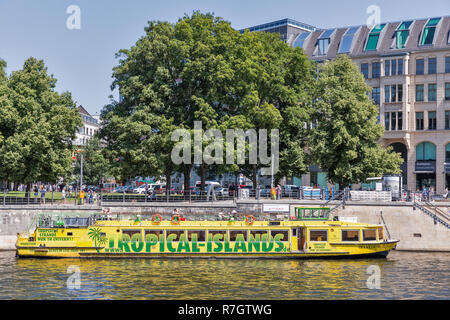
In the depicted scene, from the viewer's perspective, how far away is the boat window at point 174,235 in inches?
1566

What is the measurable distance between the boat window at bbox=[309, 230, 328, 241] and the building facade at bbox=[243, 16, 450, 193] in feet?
114

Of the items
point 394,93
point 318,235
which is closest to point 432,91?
point 394,93

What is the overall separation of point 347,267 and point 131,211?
1877 cm

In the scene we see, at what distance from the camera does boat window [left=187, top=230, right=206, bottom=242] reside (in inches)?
1564

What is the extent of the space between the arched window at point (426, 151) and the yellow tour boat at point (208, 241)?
34069 millimetres

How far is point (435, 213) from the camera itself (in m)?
46.2

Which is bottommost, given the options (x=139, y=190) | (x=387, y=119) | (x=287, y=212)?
(x=287, y=212)

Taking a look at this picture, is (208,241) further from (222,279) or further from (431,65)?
(431,65)

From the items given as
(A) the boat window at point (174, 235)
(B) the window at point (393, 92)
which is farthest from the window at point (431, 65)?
(A) the boat window at point (174, 235)

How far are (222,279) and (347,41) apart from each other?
52.3m

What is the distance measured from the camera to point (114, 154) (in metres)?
51.7

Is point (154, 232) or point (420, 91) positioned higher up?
point (420, 91)

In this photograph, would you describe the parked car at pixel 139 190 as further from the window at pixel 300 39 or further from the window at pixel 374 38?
the window at pixel 374 38

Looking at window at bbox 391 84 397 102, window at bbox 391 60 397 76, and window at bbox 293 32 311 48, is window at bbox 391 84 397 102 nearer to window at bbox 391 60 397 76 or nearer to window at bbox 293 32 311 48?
window at bbox 391 60 397 76
